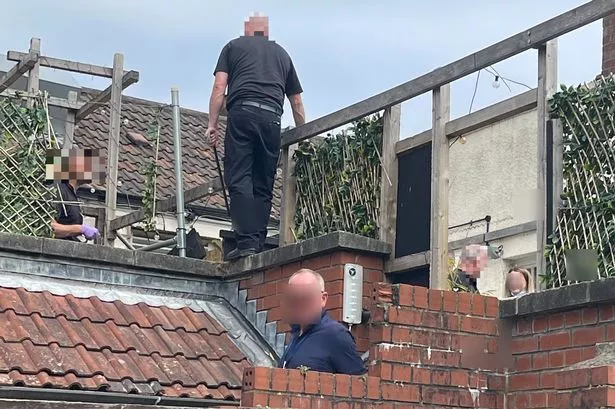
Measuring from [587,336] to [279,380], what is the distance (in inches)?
57.6

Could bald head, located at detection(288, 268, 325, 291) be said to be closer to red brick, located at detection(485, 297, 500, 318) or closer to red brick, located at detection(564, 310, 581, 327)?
red brick, located at detection(485, 297, 500, 318)

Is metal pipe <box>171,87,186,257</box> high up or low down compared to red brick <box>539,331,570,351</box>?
up

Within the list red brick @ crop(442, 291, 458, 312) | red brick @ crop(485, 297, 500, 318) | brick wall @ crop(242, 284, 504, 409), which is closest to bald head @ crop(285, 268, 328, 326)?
brick wall @ crop(242, 284, 504, 409)

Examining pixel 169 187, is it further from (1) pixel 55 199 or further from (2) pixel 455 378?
(2) pixel 455 378

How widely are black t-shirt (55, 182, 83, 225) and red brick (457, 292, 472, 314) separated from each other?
3.12 meters

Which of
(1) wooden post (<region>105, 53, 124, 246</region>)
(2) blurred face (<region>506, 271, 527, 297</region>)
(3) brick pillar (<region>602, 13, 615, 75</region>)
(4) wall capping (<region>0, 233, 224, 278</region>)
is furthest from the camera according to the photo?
(3) brick pillar (<region>602, 13, 615, 75</region>)

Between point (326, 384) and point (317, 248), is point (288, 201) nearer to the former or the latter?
point (317, 248)

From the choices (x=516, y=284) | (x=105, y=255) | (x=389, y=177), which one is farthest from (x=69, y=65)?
(x=516, y=284)

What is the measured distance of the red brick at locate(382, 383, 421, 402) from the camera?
18.2ft

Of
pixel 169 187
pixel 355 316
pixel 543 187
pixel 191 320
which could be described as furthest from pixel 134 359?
pixel 169 187

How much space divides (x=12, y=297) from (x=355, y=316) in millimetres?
1999

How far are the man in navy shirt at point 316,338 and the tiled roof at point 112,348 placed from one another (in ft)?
3.55

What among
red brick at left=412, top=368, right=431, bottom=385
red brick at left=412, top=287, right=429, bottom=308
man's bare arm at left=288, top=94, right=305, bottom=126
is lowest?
Answer: red brick at left=412, top=368, right=431, bottom=385

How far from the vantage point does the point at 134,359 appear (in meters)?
6.71
